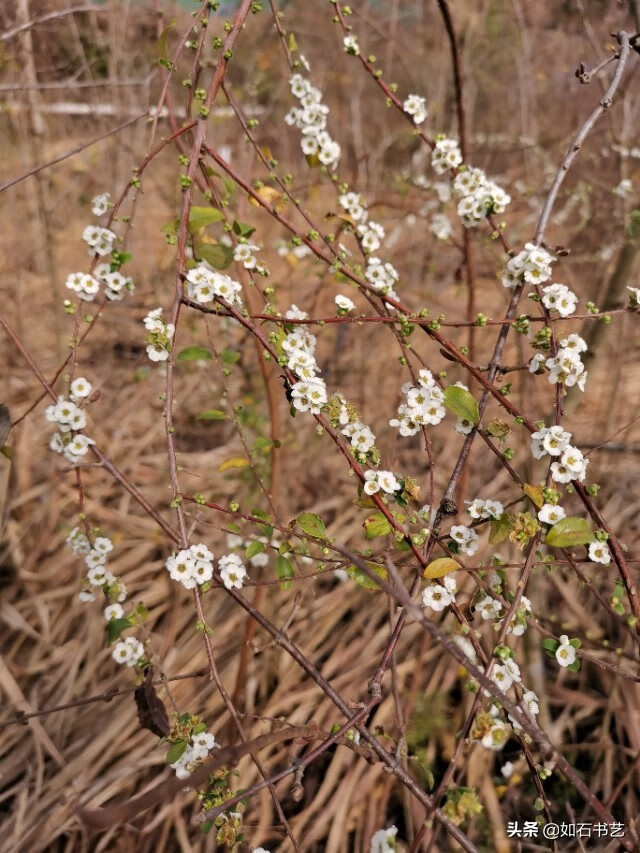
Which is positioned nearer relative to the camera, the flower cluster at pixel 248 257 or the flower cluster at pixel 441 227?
the flower cluster at pixel 248 257

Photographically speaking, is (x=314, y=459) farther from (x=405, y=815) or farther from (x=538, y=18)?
(x=538, y=18)

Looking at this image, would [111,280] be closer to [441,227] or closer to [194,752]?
[194,752]

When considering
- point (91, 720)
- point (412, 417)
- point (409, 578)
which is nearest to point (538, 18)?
point (409, 578)

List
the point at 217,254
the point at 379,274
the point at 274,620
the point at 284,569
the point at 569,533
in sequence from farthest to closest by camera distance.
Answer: the point at 274,620 < the point at 379,274 < the point at 217,254 < the point at 284,569 < the point at 569,533

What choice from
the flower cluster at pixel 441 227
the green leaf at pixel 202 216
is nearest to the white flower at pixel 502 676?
the green leaf at pixel 202 216

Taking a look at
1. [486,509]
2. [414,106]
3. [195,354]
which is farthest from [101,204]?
[486,509]

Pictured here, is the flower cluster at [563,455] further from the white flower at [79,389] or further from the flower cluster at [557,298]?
the white flower at [79,389]
